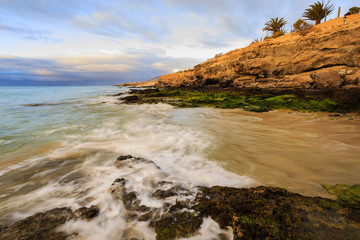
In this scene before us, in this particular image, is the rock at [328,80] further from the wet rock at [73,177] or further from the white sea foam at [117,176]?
the wet rock at [73,177]

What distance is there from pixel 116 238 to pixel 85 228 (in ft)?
1.09

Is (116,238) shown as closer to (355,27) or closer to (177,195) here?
(177,195)

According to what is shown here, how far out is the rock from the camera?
11.5 m

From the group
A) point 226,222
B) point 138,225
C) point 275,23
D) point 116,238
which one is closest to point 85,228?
point 116,238

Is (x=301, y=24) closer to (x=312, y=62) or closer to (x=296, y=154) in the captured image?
(x=312, y=62)

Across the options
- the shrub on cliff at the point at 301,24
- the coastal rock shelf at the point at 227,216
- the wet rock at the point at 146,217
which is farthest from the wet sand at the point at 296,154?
the shrub on cliff at the point at 301,24

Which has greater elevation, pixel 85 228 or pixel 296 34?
pixel 296 34

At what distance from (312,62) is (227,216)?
65.0 feet

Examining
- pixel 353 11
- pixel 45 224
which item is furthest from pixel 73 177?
pixel 353 11

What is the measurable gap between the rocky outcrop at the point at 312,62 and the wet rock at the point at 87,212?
14276 millimetres

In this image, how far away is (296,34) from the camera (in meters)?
21.0

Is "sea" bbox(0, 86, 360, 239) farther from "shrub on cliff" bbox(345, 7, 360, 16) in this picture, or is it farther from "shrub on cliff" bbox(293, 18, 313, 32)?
"shrub on cliff" bbox(345, 7, 360, 16)

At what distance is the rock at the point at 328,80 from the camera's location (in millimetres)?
11473

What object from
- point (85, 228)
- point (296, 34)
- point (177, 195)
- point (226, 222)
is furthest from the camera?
point (296, 34)
